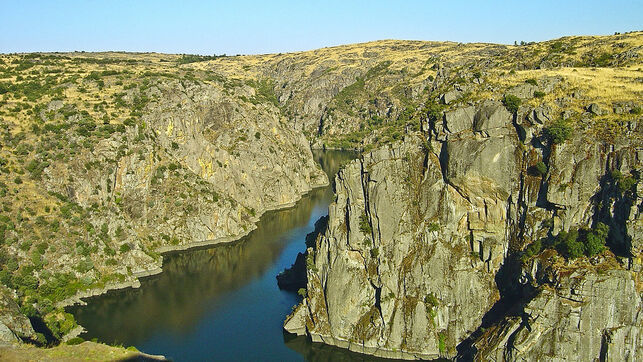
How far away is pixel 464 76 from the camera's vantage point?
229 ft

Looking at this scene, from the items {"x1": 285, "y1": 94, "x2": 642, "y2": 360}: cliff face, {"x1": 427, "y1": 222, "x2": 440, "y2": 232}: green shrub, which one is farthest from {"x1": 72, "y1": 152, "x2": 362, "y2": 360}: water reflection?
{"x1": 427, "y1": 222, "x2": 440, "y2": 232}: green shrub

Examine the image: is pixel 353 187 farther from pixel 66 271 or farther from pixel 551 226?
pixel 66 271

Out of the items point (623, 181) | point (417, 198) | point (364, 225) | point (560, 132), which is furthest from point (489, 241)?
point (623, 181)

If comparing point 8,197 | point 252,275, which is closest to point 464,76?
point 252,275

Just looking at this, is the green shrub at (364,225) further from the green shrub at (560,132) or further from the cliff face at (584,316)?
the green shrub at (560,132)

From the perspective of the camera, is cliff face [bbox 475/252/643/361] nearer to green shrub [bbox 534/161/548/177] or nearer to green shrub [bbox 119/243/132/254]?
green shrub [bbox 534/161/548/177]

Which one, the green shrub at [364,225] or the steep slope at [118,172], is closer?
the green shrub at [364,225]

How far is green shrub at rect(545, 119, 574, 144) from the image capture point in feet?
172

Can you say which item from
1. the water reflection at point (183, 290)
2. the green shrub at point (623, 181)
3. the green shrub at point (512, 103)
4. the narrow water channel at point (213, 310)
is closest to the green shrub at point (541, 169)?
the green shrub at point (623, 181)

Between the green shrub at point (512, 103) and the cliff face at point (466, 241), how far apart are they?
73 cm

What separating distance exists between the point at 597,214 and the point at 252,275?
2043 inches

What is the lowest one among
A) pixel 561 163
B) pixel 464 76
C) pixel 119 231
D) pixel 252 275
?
pixel 252 275

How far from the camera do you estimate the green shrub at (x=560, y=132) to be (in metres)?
52.4

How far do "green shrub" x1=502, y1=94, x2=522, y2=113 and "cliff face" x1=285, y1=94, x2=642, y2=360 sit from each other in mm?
726
